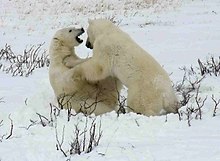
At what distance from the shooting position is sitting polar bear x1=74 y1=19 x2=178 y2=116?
591 centimetres

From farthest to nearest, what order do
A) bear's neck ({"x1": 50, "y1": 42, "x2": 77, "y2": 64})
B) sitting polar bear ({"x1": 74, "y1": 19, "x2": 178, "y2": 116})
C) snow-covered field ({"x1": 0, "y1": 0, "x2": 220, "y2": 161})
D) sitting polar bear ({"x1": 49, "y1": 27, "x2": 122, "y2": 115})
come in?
1. bear's neck ({"x1": 50, "y1": 42, "x2": 77, "y2": 64})
2. sitting polar bear ({"x1": 49, "y1": 27, "x2": 122, "y2": 115})
3. sitting polar bear ({"x1": 74, "y1": 19, "x2": 178, "y2": 116})
4. snow-covered field ({"x1": 0, "y1": 0, "x2": 220, "y2": 161})

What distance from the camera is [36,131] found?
4.88m

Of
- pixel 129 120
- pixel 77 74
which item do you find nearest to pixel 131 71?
pixel 77 74

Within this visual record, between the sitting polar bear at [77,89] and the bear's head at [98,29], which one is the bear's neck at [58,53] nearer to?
the sitting polar bear at [77,89]

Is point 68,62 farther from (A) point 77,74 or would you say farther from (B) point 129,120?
(B) point 129,120

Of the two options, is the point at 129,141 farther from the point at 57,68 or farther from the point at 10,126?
the point at 57,68

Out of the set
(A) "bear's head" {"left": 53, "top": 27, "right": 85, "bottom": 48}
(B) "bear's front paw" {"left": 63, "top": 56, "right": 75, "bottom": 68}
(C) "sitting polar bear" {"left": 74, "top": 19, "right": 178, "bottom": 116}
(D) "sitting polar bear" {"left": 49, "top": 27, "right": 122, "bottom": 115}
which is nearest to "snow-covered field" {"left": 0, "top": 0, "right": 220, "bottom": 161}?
(D) "sitting polar bear" {"left": 49, "top": 27, "right": 122, "bottom": 115}

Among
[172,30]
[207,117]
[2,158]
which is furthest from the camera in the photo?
[172,30]

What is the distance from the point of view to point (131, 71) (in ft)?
20.0

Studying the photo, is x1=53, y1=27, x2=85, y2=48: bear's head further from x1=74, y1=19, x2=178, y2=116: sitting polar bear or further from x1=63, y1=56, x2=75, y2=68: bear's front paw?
x1=74, y1=19, x2=178, y2=116: sitting polar bear

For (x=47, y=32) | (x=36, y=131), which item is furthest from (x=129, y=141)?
(x=47, y=32)

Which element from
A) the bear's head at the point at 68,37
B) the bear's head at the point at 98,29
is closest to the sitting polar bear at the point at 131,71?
the bear's head at the point at 98,29

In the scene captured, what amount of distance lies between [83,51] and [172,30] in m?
3.71

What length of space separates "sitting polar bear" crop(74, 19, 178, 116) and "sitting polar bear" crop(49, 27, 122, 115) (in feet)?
0.58
